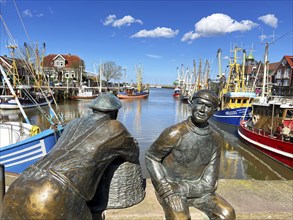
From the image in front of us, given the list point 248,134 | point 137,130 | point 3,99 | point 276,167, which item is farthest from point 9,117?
point 276,167

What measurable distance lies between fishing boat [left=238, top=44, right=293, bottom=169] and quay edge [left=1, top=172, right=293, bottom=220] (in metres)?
8.34

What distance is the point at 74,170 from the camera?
162 centimetres

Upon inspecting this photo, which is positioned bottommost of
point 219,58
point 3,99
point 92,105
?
point 3,99

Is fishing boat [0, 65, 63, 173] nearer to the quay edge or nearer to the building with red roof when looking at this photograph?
the quay edge

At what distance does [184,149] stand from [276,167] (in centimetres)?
1178

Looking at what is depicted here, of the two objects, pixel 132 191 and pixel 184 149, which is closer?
pixel 132 191

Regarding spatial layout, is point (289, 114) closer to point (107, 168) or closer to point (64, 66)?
point (107, 168)

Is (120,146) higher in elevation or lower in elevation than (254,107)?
higher

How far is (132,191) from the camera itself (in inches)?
84.7

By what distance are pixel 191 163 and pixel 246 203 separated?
165cm

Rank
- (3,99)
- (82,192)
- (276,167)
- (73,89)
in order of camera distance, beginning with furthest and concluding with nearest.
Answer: (73,89), (3,99), (276,167), (82,192)

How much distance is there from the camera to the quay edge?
2854mm

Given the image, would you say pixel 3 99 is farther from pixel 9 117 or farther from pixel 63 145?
pixel 63 145

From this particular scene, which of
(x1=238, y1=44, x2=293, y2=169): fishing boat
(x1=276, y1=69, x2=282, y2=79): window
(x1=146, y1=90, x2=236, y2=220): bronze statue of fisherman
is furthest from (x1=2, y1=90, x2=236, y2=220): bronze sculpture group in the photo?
(x1=276, y1=69, x2=282, y2=79): window
